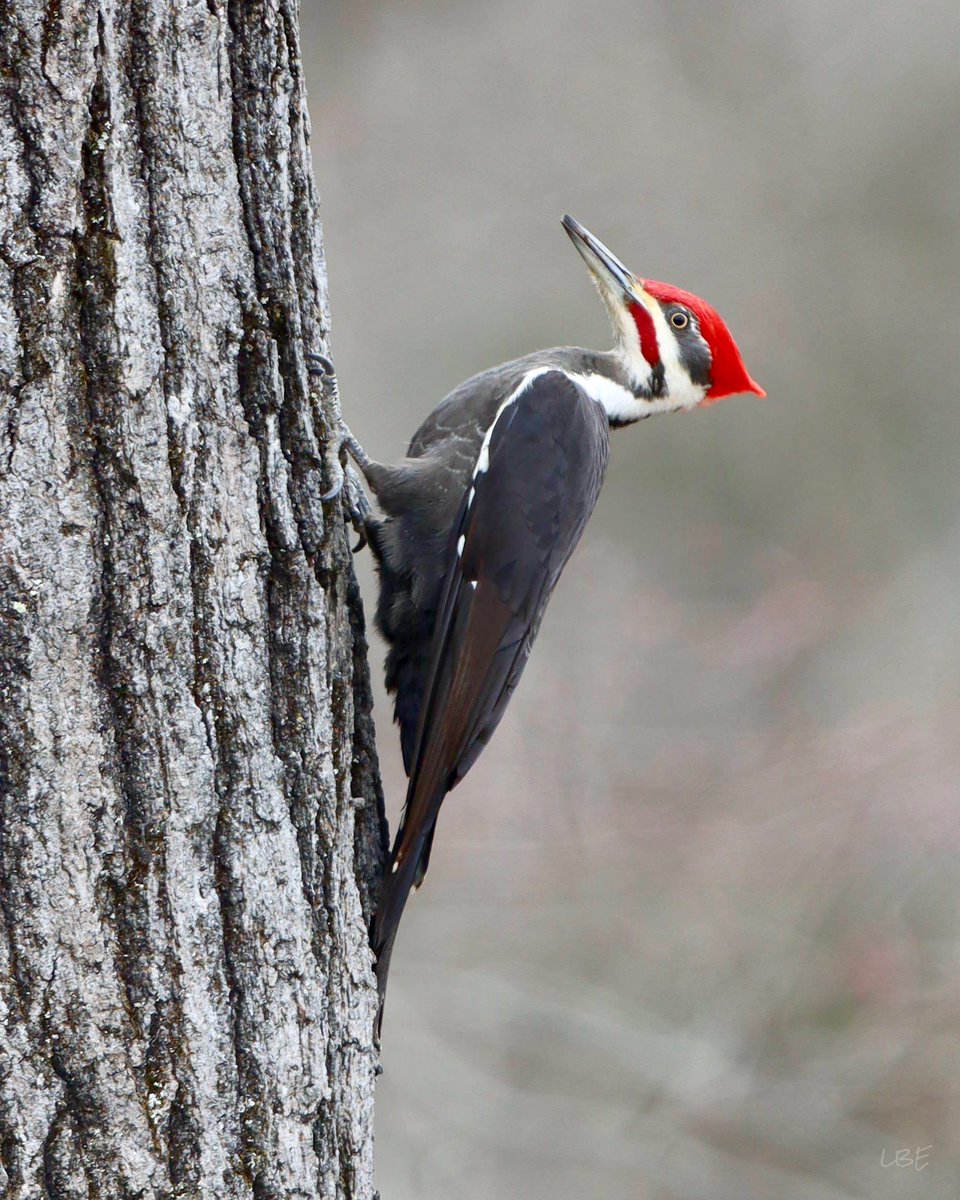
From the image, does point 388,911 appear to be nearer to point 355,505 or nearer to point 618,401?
point 355,505

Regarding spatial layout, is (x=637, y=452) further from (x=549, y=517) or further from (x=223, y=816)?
(x=223, y=816)

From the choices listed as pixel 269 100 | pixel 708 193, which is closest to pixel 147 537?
pixel 269 100

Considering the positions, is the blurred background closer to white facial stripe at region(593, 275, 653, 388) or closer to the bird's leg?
white facial stripe at region(593, 275, 653, 388)

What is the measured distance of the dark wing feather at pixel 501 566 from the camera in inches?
90.4

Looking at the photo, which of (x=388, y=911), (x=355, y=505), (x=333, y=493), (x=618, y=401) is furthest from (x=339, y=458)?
(x=618, y=401)

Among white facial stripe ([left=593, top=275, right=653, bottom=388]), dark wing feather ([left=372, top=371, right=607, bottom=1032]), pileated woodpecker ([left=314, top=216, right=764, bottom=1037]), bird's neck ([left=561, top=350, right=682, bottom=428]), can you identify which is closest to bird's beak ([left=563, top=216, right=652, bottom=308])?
white facial stripe ([left=593, top=275, right=653, bottom=388])

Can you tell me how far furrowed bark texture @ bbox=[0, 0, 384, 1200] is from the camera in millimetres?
1417

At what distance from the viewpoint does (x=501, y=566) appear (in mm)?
2537

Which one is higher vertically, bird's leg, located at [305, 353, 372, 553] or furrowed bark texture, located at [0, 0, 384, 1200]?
bird's leg, located at [305, 353, 372, 553]

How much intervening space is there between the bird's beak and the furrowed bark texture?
5.45 feet
